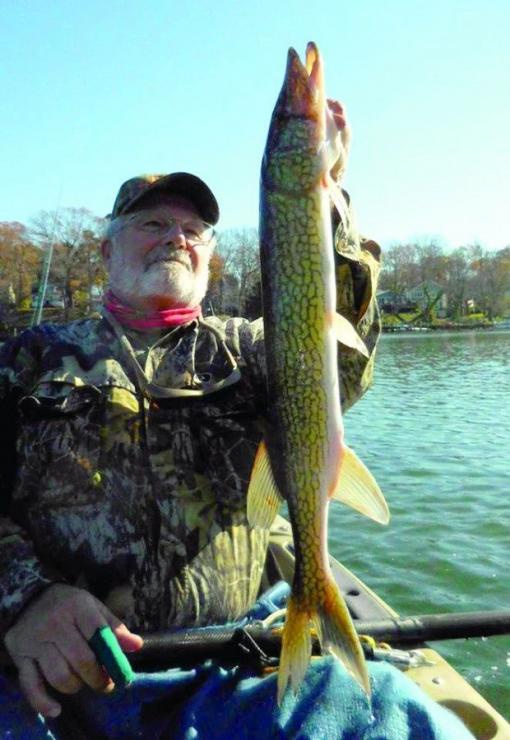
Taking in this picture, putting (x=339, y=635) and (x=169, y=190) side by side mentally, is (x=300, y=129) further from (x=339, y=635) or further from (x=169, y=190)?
(x=339, y=635)

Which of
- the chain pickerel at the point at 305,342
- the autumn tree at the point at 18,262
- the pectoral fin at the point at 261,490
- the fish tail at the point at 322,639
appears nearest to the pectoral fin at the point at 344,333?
the chain pickerel at the point at 305,342

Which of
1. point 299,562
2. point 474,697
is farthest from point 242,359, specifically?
→ point 474,697

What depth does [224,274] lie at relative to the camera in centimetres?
3194

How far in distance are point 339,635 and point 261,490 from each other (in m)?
0.60

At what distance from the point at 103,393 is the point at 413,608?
16.3 feet

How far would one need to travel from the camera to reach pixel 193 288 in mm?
3859

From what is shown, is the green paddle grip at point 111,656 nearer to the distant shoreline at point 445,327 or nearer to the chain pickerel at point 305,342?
the chain pickerel at point 305,342

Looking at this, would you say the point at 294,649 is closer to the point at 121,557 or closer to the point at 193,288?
the point at 121,557

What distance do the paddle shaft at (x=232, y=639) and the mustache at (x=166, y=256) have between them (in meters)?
1.83

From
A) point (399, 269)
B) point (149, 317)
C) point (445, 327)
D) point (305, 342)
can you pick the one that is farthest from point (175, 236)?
point (399, 269)

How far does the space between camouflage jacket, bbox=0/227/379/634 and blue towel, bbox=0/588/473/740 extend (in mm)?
355

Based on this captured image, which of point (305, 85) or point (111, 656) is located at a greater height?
point (305, 85)

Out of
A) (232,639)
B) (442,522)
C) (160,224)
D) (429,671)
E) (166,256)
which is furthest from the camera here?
(442,522)

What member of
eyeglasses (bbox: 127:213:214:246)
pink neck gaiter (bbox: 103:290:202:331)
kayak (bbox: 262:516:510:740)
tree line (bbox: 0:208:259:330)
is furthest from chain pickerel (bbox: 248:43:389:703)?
tree line (bbox: 0:208:259:330)
